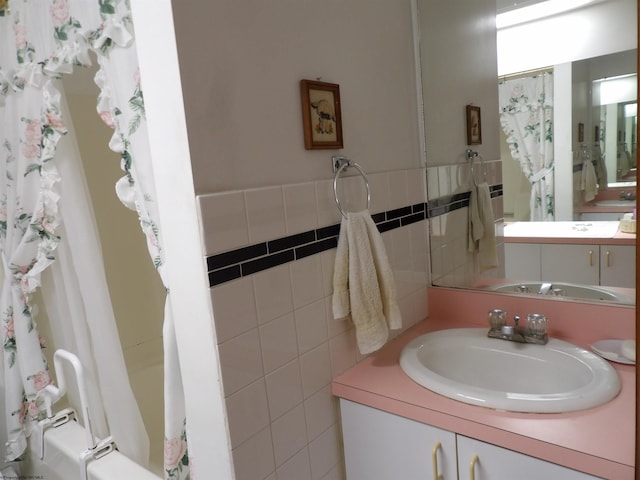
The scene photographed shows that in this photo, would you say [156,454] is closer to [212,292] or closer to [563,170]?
[212,292]

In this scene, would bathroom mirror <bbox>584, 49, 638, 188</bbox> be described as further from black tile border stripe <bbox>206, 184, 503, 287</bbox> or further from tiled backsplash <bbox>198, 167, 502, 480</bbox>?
tiled backsplash <bbox>198, 167, 502, 480</bbox>

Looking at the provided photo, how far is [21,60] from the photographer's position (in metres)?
1.32

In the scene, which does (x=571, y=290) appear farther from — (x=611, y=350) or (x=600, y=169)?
(x=600, y=169)

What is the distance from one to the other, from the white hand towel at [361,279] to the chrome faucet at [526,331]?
34 centimetres

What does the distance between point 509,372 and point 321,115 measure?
85cm

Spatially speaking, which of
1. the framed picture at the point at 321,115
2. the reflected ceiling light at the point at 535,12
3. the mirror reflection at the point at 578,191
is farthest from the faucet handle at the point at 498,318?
the reflected ceiling light at the point at 535,12

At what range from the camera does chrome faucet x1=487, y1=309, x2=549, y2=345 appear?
3.93ft

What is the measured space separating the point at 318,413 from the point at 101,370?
0.79 meters

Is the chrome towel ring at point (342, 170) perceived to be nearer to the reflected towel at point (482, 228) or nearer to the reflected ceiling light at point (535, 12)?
the reflected towel at point (482, 228)

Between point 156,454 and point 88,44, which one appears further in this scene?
point 156,454

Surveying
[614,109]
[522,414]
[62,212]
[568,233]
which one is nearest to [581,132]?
[614,109]

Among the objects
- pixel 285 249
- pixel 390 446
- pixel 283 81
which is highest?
pixel 283 81

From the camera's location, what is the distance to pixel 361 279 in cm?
114

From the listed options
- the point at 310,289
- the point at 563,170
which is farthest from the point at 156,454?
the point at 563,170
